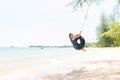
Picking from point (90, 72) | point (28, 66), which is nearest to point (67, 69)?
point (90, 72)

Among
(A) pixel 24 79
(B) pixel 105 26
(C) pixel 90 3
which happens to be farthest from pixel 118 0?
(B) pixel 105 26

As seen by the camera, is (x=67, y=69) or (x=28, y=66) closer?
(x=67, y=69)

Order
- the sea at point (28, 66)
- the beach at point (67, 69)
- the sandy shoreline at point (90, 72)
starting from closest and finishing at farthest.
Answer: the sandy shoreline at point (90, 72), the beach at point (67, 69), the sea at point (28, 66)

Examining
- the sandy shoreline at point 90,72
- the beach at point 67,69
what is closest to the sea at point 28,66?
the beach at point 67,69

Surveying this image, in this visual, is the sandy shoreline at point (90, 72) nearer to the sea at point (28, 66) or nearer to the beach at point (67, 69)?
the beach at point (67, 69)

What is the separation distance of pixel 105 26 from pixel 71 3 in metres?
72.1

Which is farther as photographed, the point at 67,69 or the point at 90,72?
the point at 67,69

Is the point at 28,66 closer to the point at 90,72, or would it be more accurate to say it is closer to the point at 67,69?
the point at 67,69

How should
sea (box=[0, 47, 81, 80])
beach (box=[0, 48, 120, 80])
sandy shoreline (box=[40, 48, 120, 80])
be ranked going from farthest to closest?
sea (box=[0, 47, 81, 80]), beach (box=[0, 48, 120, 80]), sandy shoreline (box=[40, 48, 120, 80])

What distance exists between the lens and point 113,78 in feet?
34.5

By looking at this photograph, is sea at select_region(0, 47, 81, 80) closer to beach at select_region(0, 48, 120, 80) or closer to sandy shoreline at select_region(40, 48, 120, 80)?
beach at select_region(0, 48, 120, 80)

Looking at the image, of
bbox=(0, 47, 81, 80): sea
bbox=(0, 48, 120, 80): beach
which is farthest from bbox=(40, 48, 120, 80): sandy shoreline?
bbox=(0, 47, 81, 80): sea

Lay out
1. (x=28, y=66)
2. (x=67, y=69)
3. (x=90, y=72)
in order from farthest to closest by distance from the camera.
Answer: (x=28, y=66) < (x=67, y=69) < (x=90, y=72)

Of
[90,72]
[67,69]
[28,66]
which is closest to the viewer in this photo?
[90,72]
